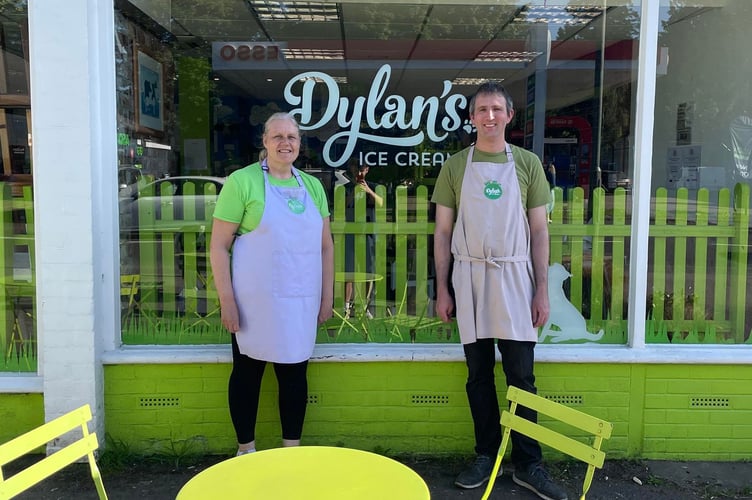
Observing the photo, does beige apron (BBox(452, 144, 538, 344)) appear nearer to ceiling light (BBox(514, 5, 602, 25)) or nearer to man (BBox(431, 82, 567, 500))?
man (BBox(431, 82, 567, 500))

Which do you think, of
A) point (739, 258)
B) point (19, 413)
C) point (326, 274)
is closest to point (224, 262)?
point (326, 274)

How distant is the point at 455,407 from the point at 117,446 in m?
1.85

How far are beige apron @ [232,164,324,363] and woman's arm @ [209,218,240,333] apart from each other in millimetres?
53

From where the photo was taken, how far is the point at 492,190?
313 cm

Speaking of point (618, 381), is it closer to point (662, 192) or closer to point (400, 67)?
point (662, 192)

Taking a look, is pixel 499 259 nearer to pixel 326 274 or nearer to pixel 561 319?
pixel 326 274

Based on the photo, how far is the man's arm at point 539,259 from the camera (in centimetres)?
319

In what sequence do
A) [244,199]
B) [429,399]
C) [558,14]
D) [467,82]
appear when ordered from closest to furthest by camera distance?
[244,199]
[429,399]
[467,82]
[558,14]

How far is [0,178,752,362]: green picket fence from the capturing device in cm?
390

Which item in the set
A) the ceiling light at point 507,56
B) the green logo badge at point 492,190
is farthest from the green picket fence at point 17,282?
the ceiling light at point 507,56

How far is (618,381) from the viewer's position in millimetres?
3688

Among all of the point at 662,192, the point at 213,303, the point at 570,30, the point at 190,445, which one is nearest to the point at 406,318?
the point at 213,303

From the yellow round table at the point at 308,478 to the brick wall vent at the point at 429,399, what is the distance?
1.56 meters

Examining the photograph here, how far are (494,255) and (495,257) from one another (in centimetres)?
1
